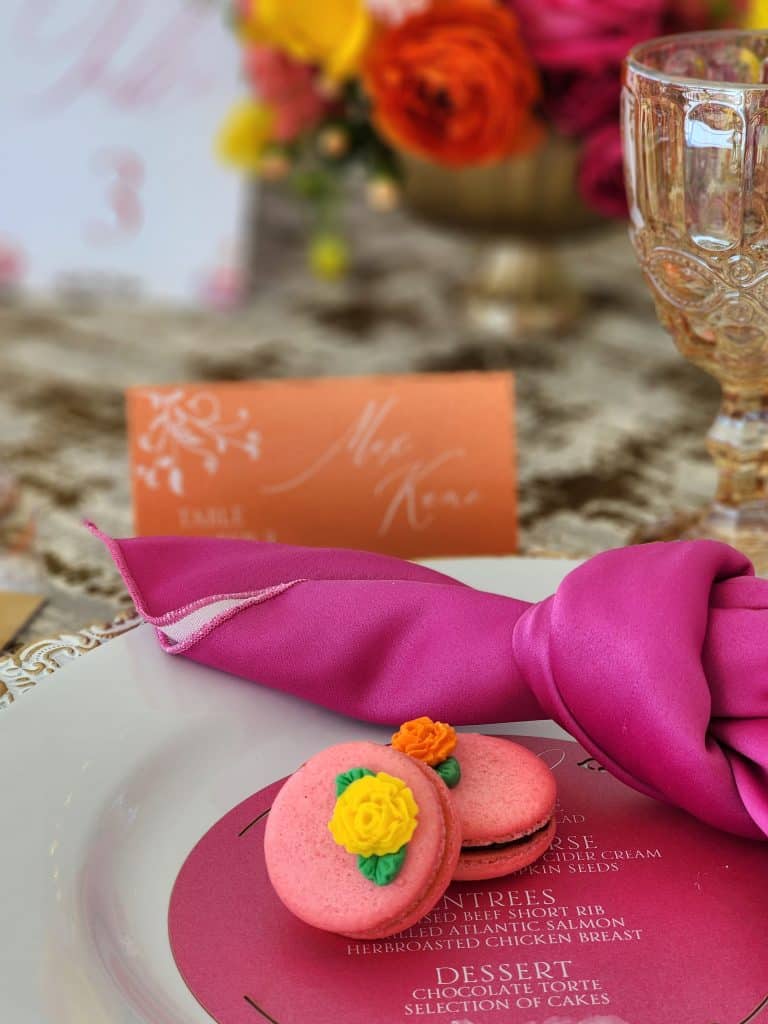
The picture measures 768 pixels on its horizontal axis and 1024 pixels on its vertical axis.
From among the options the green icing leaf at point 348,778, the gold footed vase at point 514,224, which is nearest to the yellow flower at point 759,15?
the gold footed vase at point 514,224

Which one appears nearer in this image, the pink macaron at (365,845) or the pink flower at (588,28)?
the pink macaron at (365,845)

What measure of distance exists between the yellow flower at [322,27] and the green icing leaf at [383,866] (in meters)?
0.55

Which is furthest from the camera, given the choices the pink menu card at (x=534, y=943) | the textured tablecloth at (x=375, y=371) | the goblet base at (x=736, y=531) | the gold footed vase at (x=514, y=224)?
the gold footed vase at (x=514, y=224)

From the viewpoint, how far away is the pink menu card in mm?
265

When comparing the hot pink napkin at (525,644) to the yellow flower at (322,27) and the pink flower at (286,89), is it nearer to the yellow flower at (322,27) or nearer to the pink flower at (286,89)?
the yellow flower at (322,27)

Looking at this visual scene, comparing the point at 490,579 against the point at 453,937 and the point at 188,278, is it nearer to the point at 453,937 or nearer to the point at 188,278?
the point at 453,937

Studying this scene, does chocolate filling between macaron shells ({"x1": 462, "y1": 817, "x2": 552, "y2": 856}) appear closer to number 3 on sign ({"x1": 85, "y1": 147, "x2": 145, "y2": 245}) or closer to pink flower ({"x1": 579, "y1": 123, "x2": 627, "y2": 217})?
pink flower ({"x1": 579, "y1": 123, "x2": 627, "y2": 217})

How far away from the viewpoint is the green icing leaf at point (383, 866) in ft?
0.90

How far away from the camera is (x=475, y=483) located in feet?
1.70

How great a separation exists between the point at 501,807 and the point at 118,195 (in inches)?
30.4

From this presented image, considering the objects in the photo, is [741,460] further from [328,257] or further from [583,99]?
[328,257]

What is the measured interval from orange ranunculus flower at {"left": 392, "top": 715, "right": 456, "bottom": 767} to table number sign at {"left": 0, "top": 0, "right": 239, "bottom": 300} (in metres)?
0.70

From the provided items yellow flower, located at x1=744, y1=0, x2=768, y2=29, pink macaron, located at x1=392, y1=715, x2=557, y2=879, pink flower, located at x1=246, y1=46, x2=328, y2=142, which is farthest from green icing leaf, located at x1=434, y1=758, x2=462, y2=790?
pink flower, located at x1=246, y1=46, x2=328, y2=142

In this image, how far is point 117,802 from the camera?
32 cm
